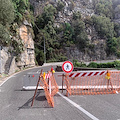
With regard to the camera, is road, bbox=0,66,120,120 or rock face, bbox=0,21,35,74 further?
rock face, bbox=0,21,35,74

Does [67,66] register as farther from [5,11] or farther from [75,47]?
[75,47]

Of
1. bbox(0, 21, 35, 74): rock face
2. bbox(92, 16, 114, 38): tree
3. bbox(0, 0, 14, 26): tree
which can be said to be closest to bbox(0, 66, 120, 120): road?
bbox(0, 21, 35, 74): rock face

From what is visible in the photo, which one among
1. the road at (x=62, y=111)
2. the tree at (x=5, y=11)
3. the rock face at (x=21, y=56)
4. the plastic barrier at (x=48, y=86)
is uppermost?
the tree at (x=5, y=11)

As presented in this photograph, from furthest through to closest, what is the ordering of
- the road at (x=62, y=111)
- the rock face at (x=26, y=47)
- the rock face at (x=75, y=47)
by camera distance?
the rock face at (x=75, y=47), the rock face at (x=26, y=47), the road at (x=62, y=111)

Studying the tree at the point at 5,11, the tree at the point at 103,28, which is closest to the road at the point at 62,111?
the tree at the point at 5,11

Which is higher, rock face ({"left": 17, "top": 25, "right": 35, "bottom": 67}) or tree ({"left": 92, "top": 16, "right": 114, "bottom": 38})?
tree ({"left": 92, "top": 16, "right": 114, "bottom": 38})

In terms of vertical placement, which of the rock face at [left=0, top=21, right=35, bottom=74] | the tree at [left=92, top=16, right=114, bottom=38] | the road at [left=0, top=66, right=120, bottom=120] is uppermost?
the tree at [left=92, top=16, right=114, bottom=38]

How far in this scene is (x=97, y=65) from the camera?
2491 centimetres

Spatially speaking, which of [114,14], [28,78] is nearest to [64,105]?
[28,78]

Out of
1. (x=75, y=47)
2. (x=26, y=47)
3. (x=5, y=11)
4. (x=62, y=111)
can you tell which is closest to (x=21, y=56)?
(x=26, y=47)

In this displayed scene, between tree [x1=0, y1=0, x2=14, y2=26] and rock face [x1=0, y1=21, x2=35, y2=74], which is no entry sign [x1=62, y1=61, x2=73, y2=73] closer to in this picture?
rock face [x1=0, y1=21, x2=35, y2=74]

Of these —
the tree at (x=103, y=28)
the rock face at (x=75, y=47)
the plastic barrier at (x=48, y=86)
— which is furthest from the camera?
the tree at (x=103, y=28)

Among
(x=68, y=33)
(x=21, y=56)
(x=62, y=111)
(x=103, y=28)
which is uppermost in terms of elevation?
(x=103, y=28)

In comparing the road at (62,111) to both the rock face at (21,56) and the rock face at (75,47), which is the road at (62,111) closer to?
the rock face at (21,56)
